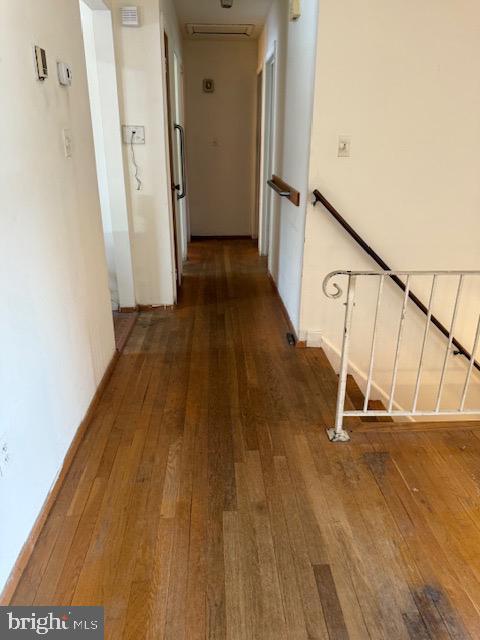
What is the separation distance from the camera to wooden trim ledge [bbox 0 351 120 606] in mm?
1427

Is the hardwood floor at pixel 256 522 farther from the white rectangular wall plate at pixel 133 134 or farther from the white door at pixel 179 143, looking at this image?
the white door at pixel 179 143

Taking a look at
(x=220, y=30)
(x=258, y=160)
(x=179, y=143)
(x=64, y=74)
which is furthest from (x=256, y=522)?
(x=220, y=30)

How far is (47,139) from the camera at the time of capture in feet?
6.05

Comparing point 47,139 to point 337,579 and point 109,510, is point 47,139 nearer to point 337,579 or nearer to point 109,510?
point 109,510

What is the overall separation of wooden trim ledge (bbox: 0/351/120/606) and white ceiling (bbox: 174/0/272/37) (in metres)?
3.60

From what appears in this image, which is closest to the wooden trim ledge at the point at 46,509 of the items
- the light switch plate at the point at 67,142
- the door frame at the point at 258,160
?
the light switch plate at the point at 67,142

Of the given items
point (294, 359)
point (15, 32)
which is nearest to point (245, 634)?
point (294, 359)

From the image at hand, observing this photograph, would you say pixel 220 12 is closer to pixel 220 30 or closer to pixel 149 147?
pixel 220 30

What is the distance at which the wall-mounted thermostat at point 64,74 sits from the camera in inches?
78.4

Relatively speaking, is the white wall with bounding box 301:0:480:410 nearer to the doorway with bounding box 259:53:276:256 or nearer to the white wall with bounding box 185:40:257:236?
the doorway with bounding box 259:53:276:256

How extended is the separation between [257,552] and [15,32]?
6.41 feet

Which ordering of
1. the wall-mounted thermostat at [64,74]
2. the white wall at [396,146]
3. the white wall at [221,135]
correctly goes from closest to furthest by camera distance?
the wall-mounted thermostat at [64,74] < the white wall at [396,146] < the white wall at [221,135]

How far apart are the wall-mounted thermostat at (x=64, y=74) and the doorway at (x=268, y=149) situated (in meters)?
2.52

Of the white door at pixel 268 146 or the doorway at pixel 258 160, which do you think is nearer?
the white door at pixel 268 146
